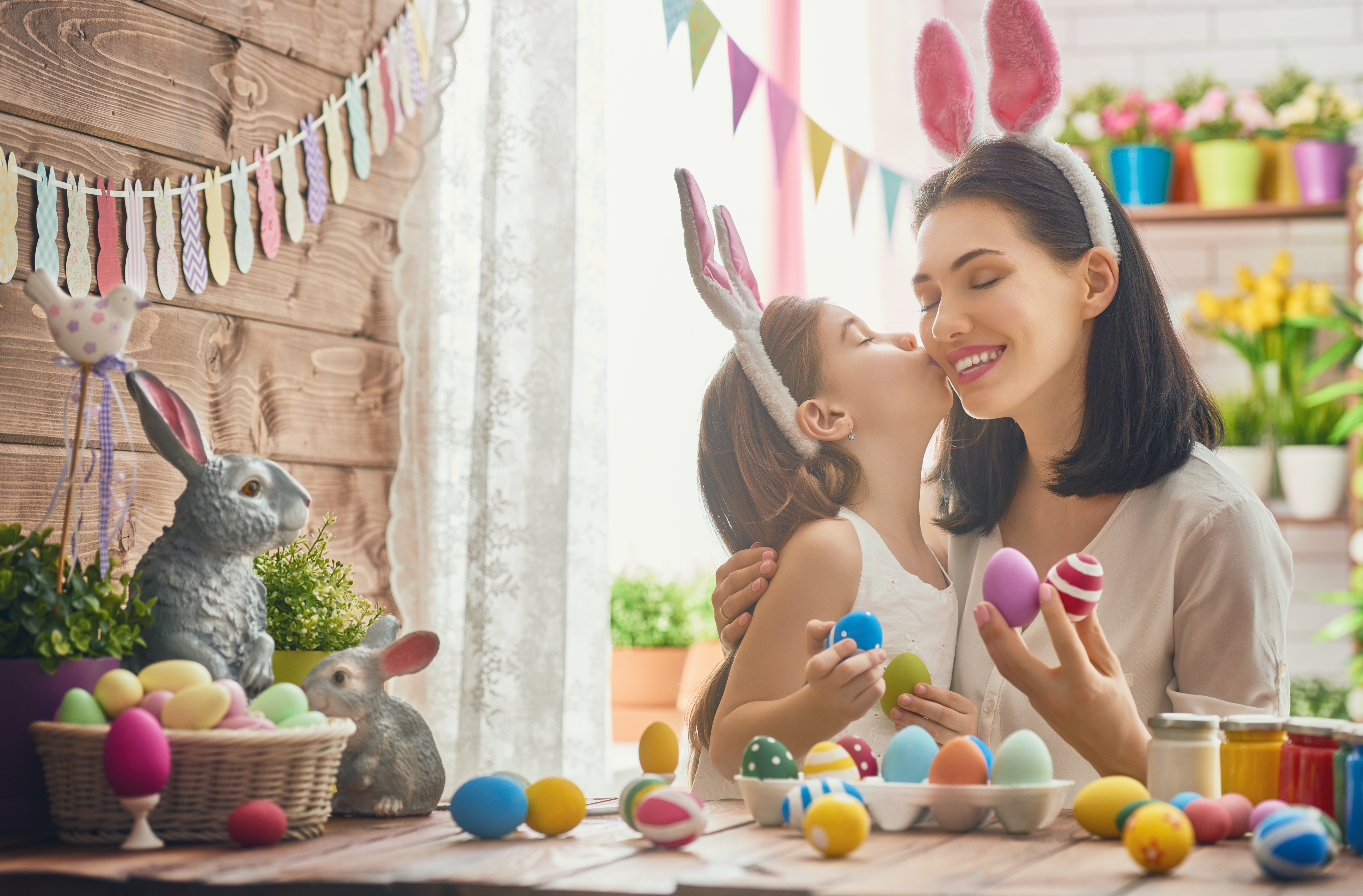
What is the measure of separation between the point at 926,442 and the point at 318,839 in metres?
0.80

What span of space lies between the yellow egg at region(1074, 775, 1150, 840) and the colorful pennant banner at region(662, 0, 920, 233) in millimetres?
797

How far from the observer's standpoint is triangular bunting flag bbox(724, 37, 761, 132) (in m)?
2.08

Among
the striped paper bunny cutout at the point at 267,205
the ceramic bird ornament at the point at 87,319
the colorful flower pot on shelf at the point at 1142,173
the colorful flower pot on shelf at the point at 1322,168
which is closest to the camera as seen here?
the ceramic bird ornament at the point at 87,319

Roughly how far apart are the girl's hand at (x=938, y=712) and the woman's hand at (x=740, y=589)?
196 millimetres

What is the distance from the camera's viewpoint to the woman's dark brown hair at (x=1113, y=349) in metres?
1.28

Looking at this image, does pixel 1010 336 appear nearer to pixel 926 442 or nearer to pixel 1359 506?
pixel 926 442

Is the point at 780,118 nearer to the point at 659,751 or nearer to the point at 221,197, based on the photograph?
the point at 221,197

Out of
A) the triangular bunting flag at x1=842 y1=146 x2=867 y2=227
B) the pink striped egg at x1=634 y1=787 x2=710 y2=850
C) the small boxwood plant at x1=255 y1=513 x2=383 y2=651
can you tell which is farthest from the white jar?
the triangular bunting flag at x1=842 y1=146 x2=867 y2=227

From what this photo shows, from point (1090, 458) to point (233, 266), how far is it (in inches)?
42.0

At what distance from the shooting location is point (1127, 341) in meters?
1.31

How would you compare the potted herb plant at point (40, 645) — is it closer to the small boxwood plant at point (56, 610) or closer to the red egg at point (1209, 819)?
the small boxwood plant at point (56, 610)

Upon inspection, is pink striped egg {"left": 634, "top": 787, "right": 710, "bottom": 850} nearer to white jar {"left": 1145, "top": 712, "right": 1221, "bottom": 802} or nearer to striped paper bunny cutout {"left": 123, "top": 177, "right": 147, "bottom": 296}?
white jar {"left": 1145, "top": 712, "right": 1221, "bottom": 802}

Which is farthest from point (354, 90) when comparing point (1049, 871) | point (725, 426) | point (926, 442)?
point (1049, 871)

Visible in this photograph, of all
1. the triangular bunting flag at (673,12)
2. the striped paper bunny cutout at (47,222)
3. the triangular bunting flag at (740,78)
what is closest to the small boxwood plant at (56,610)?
the striped paper bunny cutout at (47,222)
